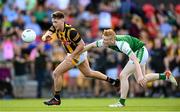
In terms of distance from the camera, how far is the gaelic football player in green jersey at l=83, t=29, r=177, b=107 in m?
15.3

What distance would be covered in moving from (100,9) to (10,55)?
4.21 meters

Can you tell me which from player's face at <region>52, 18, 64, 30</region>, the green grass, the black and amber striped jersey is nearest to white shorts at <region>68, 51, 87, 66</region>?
the black and amber striped jersey

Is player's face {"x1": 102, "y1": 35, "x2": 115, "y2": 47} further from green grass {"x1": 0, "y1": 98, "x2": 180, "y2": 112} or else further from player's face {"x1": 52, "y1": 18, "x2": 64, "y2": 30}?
green grass {"x1": 0, "y1": 98, "x2": 180, "y2": 112}

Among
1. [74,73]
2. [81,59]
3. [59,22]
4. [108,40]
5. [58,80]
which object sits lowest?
[58,80]

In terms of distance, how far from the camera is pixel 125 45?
15.5 meters

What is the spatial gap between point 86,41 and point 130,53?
389 inches

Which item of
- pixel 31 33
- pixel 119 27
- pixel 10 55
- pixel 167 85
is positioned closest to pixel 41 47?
pixel 10 55

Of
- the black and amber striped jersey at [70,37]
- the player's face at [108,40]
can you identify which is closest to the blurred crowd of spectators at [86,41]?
the black and amber striped jersey at [70,37]

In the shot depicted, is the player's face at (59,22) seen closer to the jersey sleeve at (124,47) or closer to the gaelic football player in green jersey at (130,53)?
the gaelic football player in green jersey at (130,53)

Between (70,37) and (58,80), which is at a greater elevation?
(70,37)

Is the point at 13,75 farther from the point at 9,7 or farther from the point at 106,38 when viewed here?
the point at 106,38

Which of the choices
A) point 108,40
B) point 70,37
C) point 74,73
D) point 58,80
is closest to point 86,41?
point 74,73

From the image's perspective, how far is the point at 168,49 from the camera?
24.9m

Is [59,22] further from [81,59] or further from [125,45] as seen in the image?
[125,45]
